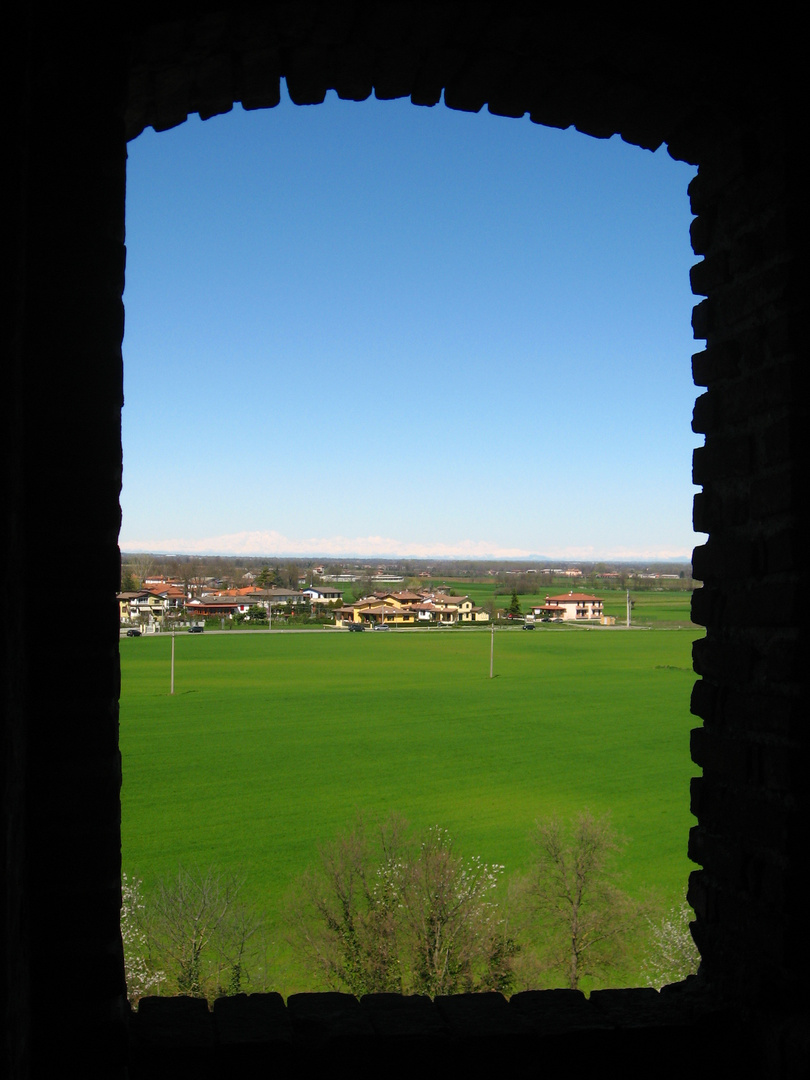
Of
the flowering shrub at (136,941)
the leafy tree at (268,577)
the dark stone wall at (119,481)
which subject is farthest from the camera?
the leafy tree at (268,577)

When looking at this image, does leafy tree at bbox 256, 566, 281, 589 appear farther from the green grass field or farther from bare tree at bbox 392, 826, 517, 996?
bare tree at bbox 392, 826, 517, 996

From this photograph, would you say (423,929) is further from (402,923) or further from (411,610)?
(411,610)

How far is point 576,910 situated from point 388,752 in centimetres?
1357

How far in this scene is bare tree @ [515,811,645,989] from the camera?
18.8 m

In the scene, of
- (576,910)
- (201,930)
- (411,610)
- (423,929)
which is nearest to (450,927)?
(423,929)

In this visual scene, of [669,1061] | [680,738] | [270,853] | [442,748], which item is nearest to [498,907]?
[270,853]

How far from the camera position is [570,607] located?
7669 cm

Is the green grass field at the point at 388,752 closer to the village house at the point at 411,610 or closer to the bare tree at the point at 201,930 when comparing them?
the bare tree at the point at 201,930

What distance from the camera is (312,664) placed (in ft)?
167

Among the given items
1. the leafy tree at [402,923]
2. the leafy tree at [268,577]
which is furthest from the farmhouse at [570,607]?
the leafy tree at [402,923]

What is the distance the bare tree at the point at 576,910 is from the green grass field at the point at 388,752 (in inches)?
39.8

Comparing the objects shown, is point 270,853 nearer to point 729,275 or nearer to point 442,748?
point 442,748

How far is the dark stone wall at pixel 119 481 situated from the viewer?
5.13 ft

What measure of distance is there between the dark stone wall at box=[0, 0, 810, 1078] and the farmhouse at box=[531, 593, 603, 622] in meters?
75.7
